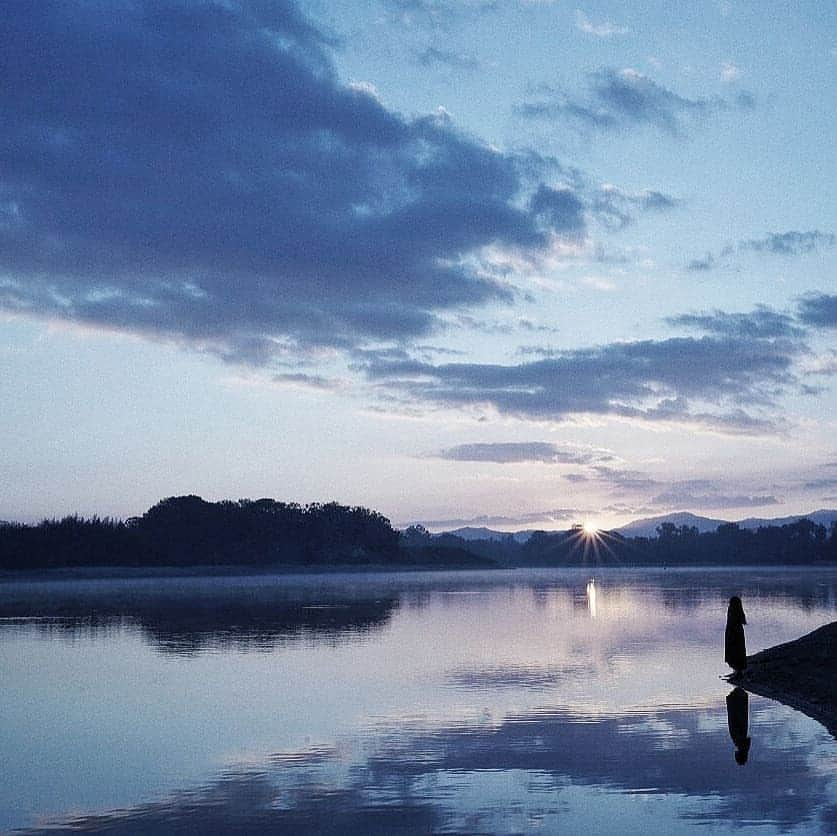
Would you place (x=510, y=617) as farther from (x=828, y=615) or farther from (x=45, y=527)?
(x=45, y=527)

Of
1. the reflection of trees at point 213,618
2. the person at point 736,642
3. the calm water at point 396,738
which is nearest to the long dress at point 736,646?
Answer: the person at point 736,642

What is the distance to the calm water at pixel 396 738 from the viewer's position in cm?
1478

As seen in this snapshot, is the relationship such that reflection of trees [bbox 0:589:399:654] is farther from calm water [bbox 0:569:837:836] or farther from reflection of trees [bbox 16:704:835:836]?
reflection of trees [bbox 16:704:835:836]

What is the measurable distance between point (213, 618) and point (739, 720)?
37880mm

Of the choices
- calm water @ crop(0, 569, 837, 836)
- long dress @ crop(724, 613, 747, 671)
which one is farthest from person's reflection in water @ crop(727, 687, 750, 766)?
long dress @ crop(724, 613, 747, 671)

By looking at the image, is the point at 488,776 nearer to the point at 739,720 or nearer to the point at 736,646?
the point at 739,720

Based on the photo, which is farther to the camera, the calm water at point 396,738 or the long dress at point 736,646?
the long dress at point 736,646

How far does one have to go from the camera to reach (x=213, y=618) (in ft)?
184

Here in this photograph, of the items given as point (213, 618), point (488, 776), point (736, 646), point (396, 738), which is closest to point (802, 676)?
point (736, 646)

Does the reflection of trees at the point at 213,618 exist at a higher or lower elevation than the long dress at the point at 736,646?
lower

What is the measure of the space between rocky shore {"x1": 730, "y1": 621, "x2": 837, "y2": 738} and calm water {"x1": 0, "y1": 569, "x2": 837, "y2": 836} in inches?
29.6

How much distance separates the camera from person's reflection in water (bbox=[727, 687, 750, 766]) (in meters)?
18.8

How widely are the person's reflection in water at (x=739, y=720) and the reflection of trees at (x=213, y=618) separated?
1757 centimetres

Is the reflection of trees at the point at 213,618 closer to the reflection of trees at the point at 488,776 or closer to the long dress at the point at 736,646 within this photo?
the long dress at the point at 736,646
